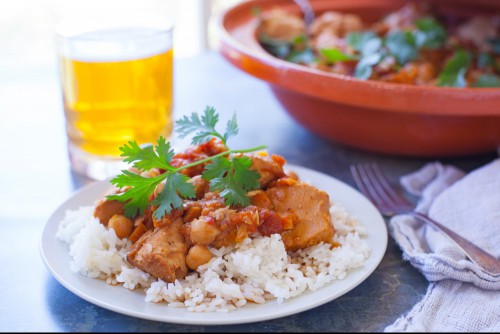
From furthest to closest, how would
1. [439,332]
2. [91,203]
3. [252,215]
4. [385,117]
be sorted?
[385,117] → [91,203] → [252,215] → [439,332]

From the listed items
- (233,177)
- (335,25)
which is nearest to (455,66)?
(335,25)

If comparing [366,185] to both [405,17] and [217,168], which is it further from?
[405,17]

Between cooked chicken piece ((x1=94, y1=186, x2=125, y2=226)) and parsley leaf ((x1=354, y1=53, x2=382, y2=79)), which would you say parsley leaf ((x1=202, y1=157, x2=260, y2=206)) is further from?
parsley leaf ((x1=354, y1=53, x2=382, y2=79))

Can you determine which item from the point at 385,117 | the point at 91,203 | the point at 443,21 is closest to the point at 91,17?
the point at 91,203

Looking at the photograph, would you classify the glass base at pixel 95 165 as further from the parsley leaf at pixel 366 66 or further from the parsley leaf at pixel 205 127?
the parsley leaf at pixel 366 66

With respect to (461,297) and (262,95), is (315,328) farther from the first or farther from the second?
(262,95)

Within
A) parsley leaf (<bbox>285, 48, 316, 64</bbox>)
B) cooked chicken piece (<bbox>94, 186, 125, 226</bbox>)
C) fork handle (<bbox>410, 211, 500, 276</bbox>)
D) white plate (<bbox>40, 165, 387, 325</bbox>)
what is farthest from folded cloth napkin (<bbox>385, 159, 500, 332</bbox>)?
cooked chicken piece (<bbox>94, 186, 125, 226</bbox>)

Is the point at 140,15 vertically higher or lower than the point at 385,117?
higher
